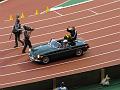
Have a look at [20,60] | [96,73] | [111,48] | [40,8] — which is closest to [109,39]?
[111,48]

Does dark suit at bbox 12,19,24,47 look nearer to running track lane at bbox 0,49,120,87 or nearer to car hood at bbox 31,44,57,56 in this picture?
car hood at bbox 31,44,57,56

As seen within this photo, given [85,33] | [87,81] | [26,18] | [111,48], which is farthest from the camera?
[26,18]

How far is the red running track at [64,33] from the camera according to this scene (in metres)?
19.1

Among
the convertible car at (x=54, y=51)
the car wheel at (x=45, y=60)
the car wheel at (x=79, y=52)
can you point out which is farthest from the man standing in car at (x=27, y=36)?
the car wheel at (x=79, y=52)

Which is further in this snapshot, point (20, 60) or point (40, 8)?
point (40, 8)

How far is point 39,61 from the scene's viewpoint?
63.7 feet

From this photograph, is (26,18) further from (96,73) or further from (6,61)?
(96,73)

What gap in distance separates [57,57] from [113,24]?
5.54 m

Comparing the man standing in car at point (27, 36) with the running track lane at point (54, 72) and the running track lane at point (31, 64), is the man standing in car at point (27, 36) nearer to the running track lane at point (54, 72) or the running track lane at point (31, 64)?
the running track lane at point (31, 64)

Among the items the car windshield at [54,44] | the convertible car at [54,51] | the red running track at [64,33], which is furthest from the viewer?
the car windshield at [54,44]

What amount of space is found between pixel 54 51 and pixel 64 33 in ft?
12.1

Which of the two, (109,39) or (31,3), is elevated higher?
(31,3)

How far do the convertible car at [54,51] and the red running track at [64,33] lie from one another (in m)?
0.35

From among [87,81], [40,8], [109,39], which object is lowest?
[87,81]
